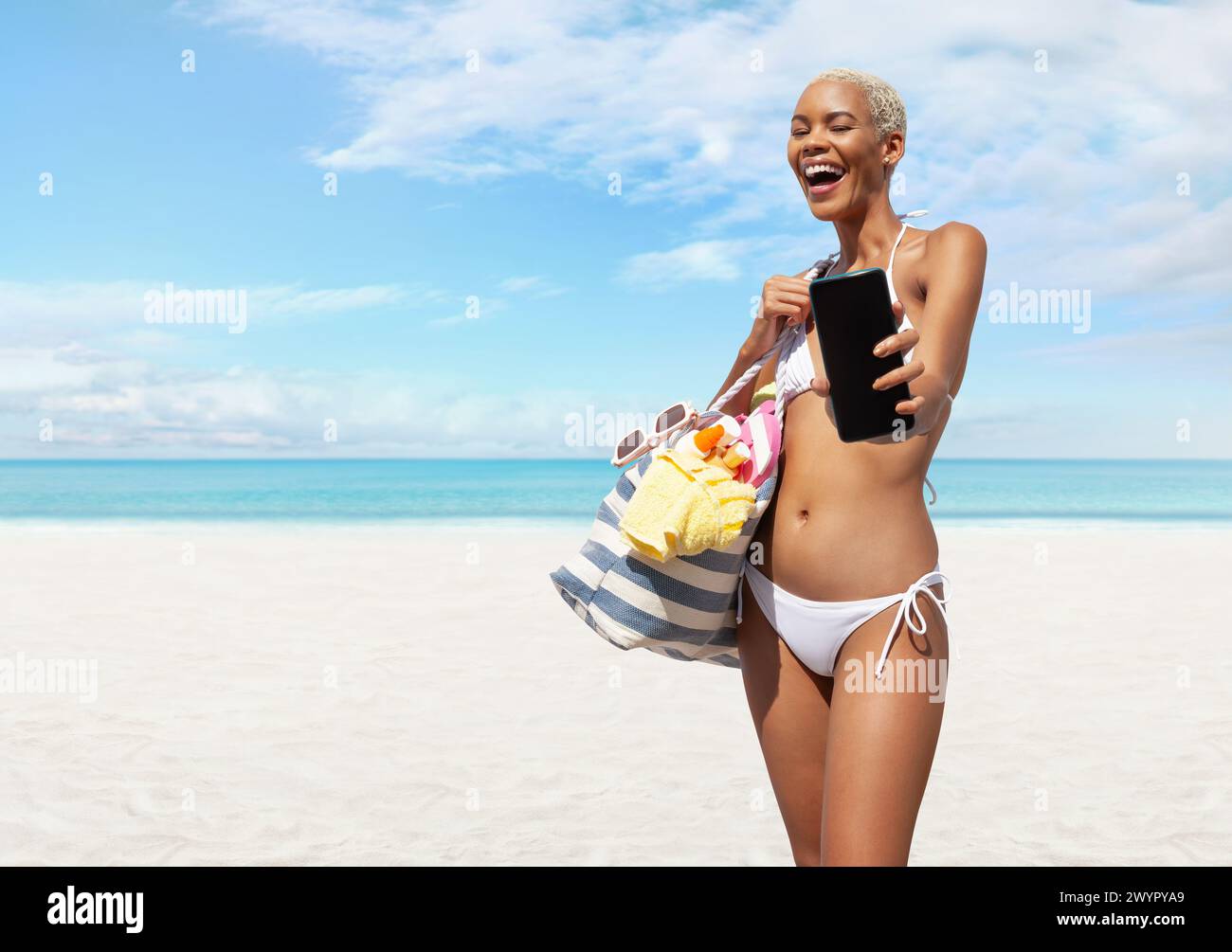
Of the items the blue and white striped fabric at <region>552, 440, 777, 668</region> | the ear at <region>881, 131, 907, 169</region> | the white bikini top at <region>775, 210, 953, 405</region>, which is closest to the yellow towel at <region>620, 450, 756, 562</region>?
the blue and white striped fabric at <region>552, 440, 777, 668</region>

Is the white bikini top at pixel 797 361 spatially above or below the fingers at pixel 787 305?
below

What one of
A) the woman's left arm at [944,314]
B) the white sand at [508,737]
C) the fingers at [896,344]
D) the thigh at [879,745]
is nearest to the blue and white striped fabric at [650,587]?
the thigh at [879,745]

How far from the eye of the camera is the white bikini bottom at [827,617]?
2561 millimetres

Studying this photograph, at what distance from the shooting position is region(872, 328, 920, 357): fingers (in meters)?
2.12

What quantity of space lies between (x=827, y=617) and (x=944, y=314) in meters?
0.77

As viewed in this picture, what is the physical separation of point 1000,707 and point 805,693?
6061 millimetres

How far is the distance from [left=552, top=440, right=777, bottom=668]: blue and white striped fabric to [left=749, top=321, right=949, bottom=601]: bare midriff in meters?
0.11

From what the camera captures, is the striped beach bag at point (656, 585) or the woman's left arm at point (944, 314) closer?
the woman's left arm at point (944, 314)

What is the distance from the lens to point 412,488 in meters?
49.2

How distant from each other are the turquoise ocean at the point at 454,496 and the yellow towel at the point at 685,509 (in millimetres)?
27098

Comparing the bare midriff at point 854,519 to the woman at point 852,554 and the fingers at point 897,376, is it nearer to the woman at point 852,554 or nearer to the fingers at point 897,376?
the woman at point 852,554

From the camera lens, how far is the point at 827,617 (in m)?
2.61

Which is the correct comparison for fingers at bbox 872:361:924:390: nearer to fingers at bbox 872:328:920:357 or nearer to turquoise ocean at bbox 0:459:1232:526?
fingers at bbox 872:328:920:357
